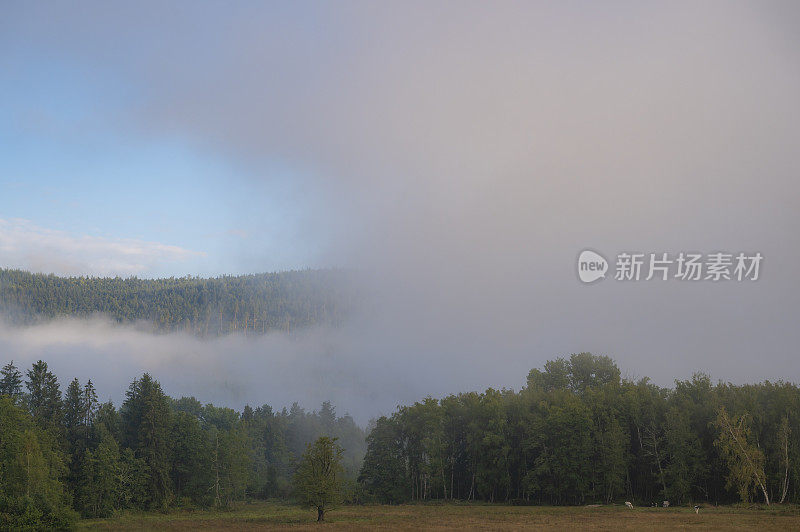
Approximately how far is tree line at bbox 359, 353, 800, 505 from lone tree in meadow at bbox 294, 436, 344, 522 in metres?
32.9

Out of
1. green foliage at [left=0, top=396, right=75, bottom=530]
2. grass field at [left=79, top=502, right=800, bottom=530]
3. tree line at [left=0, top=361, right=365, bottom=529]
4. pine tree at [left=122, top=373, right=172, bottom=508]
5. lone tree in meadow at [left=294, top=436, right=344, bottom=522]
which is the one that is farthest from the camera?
pine tree at [left=122, top=373, right=172, bottom=508]

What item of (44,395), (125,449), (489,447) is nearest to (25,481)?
(44,395)

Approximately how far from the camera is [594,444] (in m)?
80.1

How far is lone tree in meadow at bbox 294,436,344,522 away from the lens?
61.5 m

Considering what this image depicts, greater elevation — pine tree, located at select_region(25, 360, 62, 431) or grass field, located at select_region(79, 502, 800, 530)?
pine tree, located at select_region(25, 360, 62, 431)

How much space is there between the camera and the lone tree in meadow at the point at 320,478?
202 ft

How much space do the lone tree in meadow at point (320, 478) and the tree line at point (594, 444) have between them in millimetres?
32906

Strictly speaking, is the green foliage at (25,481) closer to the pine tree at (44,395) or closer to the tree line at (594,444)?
the pine tree at (44,395)

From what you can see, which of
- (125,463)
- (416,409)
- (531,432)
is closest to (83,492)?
(125,463)

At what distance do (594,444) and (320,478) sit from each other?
41.4m

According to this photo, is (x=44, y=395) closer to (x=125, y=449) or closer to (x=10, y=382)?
(x=10, y=382)

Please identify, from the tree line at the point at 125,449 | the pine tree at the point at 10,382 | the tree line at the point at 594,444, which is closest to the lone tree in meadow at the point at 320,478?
the tree line at the point at 125,449

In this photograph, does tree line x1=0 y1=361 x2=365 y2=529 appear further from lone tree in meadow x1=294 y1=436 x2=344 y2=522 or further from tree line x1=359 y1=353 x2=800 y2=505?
tree line x1=359 y1=353 x2=800 y2=505

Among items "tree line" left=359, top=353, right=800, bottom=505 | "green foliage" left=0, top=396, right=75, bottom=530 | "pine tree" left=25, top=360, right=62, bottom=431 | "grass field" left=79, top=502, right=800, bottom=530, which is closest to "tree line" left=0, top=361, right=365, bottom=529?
"pine tree" left=25, top=360, right=62, bottom=431
